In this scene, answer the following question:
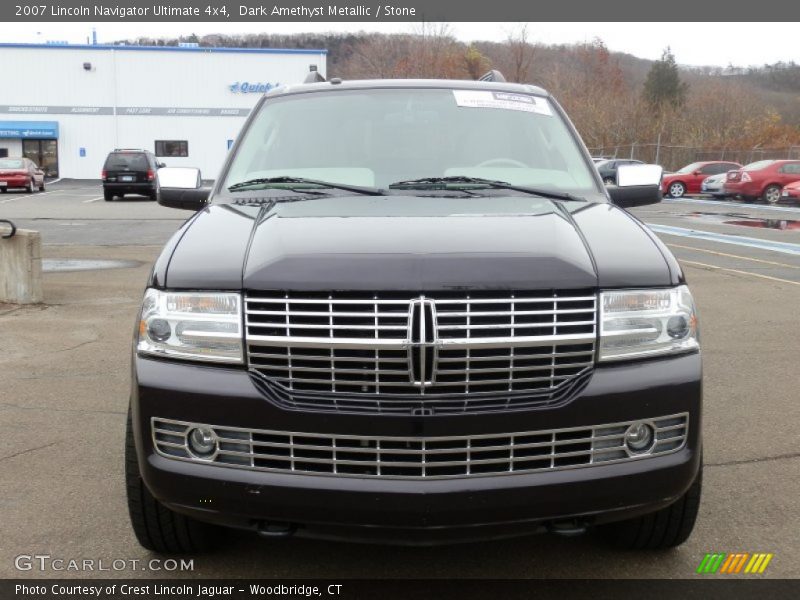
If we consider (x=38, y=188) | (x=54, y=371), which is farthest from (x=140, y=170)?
(x=54, y=371)

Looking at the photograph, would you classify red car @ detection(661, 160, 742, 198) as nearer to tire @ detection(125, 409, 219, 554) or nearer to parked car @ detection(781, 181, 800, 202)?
parked car @ detection(781, 181, 800, 202)

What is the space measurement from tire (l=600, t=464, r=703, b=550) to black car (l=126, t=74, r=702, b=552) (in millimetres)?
287

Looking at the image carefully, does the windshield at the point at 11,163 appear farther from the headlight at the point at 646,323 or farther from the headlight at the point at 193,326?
the headlight at the point at 646,323

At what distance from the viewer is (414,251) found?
2621 millimetres

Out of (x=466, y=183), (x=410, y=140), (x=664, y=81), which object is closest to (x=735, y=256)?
(x=410, y=140)

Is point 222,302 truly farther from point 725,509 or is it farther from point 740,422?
point 740,422

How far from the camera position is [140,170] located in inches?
1134

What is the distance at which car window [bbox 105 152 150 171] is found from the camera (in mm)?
28844

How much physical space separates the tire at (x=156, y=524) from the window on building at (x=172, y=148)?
51.4 metres

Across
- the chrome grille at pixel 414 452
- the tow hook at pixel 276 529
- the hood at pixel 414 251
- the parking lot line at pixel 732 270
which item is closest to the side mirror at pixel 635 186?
the hood at pixel 414 251

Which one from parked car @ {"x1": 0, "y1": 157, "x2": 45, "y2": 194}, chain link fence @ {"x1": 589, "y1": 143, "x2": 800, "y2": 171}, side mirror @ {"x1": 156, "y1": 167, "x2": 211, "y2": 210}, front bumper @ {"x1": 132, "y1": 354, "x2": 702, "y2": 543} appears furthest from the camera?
chain link fence @ {"x1": 589, "y1": 143, "x2": 800, "y2": 171}

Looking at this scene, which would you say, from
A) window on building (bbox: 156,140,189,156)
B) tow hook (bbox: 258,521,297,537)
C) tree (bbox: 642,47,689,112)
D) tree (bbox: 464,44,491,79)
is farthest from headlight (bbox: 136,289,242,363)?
tree (bbox: 642,47,689,112)

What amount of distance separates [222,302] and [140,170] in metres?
27.9

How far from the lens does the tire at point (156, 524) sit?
2.95m
